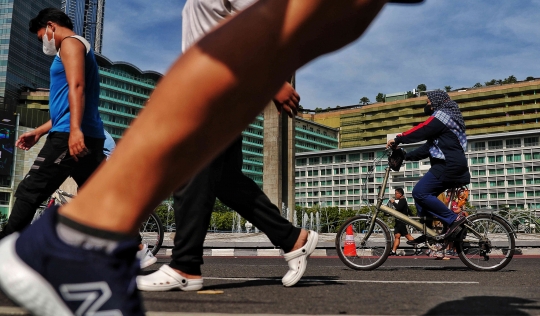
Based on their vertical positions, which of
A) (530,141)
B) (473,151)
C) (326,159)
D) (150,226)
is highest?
(530,141)

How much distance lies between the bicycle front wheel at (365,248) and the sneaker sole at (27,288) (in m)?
5.63

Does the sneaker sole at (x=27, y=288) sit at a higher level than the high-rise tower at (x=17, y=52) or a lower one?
lower

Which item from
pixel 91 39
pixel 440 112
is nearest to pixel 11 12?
pixel 91 39

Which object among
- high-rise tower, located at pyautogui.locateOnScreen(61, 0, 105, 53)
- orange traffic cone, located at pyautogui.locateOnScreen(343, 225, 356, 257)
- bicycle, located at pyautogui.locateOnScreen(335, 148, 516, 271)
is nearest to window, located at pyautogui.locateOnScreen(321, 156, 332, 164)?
high-rise tower, located at pyautogui.locateOnScreen(61, 0, 105, 53)

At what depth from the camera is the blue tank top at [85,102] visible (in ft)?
12.2

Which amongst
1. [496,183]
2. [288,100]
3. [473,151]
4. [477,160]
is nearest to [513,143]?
[477,160]

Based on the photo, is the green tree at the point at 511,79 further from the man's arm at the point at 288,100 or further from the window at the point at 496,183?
the man's arm at the point at 288,100

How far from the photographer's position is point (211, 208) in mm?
2971

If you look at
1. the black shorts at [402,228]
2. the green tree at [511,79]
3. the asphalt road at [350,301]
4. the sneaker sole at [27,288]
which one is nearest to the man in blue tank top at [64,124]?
the asphalt road at [350,301]

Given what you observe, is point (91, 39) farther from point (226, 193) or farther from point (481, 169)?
point (226, 193)

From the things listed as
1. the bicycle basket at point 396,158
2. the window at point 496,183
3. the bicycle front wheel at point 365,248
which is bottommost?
the bicycle front wheel at point 365,248

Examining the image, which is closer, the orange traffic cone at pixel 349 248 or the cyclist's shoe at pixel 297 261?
the cyclist's shoe at pixel 297 261

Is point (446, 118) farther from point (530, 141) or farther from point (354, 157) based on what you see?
point (354, 157)

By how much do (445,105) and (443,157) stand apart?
25.4 inches
